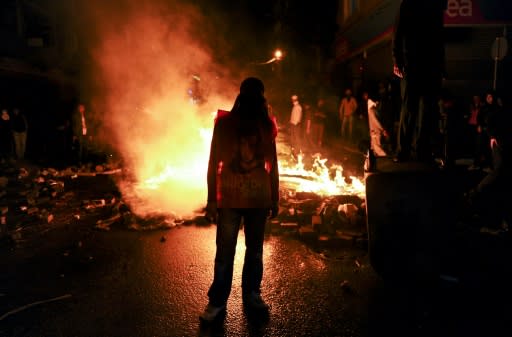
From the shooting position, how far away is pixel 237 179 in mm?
3404

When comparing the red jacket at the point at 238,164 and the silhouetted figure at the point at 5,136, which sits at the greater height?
the silhouetted figure at the point at 5,136

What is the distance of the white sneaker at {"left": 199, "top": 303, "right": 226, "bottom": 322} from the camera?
3.39 meters

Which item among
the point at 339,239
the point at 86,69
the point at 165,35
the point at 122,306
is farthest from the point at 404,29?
the point at 86,69

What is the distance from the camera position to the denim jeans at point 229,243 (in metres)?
3.43

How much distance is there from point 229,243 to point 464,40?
14845 millimetres

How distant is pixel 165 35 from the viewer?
1625 centimetres

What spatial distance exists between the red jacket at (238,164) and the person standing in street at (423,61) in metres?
2.23

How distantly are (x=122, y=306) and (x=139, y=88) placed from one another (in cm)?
1267

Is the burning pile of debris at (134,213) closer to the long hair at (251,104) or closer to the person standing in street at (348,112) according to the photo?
the long hair at (251,104)

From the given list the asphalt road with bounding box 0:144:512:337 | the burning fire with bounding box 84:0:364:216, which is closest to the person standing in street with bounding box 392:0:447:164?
the asphalt road with bounding box 0:144:512:337

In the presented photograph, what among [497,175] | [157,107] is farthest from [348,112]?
[497,175]

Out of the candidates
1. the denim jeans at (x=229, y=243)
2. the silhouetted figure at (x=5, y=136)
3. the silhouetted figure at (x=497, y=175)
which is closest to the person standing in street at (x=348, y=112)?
the silhouetted figure at (x=497, y=175)

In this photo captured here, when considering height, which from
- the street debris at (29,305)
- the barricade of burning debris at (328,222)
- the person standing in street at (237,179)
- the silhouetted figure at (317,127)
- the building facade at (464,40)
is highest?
the building facade at (464,40)

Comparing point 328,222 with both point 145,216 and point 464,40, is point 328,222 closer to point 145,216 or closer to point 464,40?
point 145,216
